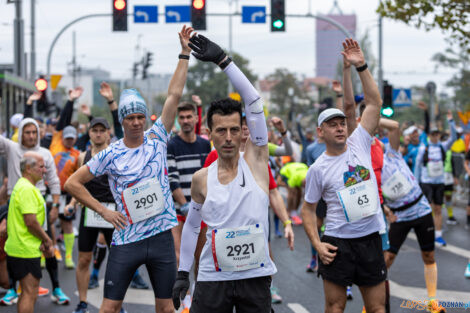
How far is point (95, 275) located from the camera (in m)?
8.51

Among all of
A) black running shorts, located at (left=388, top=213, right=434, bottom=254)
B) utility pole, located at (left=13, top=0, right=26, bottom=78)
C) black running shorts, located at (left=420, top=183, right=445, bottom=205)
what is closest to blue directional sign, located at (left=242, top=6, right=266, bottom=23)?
utility pole, located at (left=13, top=0, right=26, bottom=78)

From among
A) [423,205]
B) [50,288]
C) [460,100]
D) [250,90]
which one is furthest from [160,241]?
[460,100]

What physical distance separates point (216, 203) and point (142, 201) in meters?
1.25

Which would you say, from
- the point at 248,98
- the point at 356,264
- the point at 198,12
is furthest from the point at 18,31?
the point at 248,98

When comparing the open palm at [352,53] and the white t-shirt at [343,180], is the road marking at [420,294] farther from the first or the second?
the open palm at [352,53]

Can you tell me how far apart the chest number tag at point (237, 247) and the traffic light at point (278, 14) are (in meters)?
13.9

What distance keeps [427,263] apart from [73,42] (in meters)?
71.0

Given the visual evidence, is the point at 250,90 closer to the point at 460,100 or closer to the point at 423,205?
the point at 423,205

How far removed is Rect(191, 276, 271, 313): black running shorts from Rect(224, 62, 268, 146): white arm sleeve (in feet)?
2.82

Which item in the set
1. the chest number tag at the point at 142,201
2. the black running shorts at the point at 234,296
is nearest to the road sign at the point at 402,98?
the chest number tag at the point at 142,201

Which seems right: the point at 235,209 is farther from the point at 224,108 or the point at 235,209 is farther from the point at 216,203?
the point at 224,108

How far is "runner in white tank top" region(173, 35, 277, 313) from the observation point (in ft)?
13.1

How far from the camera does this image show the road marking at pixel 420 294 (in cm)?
768

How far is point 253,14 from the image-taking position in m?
19.4
